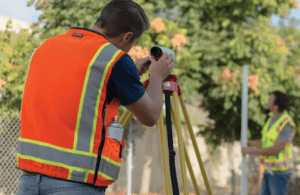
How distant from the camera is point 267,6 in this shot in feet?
16.2

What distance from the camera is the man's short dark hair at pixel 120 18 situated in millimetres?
1241

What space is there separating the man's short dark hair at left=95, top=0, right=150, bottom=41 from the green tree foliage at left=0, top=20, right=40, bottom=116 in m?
3.35

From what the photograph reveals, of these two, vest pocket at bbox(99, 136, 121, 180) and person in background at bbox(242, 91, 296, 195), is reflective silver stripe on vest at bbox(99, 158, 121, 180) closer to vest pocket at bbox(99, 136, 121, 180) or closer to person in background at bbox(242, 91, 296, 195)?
vest pocket at bbox(99, 136, 121, 180)

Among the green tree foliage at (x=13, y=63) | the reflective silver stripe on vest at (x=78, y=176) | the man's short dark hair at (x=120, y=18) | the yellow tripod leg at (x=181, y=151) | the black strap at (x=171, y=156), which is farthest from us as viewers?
the green tree foliage at (x=13, y=63)

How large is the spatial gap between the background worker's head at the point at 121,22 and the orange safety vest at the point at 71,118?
159mm

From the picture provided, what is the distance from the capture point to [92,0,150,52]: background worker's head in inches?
48.9

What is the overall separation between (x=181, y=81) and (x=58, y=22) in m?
2.05

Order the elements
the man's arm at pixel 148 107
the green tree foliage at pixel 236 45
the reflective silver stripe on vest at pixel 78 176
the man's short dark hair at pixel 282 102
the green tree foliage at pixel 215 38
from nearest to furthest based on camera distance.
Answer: the reflective silver stripe on vest at pixel 78 176, the man's arm at pixel 148 107, the man's short dark hair at pixel 282 102, the green tree foliage at pixel 215 38, the green tree foliage at pixel 236 45

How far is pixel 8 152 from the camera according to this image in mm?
4590

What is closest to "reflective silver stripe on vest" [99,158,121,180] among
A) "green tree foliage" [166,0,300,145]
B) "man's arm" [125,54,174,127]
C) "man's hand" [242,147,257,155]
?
"man's arm" [125,54,174,127]

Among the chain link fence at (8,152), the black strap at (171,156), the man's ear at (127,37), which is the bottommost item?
the chain link fence at (8,152)

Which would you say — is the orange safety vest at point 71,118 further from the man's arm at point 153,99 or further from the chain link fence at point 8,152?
the chain link fence at point 8,152

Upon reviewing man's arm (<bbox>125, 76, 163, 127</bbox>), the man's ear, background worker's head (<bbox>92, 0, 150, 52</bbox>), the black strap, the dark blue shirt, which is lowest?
the black strap

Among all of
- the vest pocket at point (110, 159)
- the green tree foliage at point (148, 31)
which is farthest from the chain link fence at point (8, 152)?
the vest pocket at point (110, 159)
